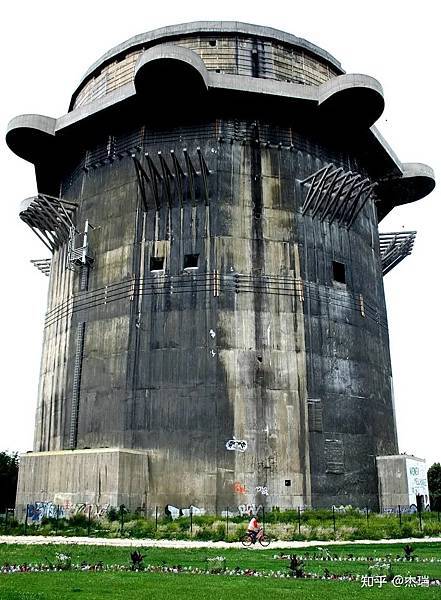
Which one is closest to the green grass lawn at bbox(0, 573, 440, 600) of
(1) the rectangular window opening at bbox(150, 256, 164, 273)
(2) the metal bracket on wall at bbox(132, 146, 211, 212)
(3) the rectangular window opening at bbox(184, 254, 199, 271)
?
(3) the rectangular window opening at bbox(184, 254, 199, 271)

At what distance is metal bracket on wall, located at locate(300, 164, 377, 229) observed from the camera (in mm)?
34844

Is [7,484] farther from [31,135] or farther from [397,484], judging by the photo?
[397,484]

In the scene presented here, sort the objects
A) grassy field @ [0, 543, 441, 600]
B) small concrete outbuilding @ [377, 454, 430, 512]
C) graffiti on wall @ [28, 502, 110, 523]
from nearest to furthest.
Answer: grassy field @ [0, 543, 441, 600] < graffiti on wall @ [28, 502, 110, 523] < small concrete outbuilding @ [377, 454, 430, 512]

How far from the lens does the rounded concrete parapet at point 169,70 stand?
31841 mm

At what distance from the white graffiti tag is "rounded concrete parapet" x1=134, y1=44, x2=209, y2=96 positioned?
1731 cm

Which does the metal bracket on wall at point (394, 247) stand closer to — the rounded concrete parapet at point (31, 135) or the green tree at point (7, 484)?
the rounded concrete parapet at point (31, 135)

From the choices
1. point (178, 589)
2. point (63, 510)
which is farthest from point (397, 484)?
point (178, 589)

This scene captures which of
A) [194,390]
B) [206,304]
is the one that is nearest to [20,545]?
[194,390]

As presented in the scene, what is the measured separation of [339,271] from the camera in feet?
118

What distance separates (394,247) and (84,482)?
78.5ft

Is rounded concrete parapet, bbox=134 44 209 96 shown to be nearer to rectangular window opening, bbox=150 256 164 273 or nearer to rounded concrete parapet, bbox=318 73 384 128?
rounded concrete parapet, bbox=318 73 384 128

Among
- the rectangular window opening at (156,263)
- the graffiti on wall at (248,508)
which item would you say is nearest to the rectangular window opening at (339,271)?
the rectangular window opening at (156,263)

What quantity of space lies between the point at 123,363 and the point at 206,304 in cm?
485

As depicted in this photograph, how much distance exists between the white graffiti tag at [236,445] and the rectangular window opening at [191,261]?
859 centimetres
